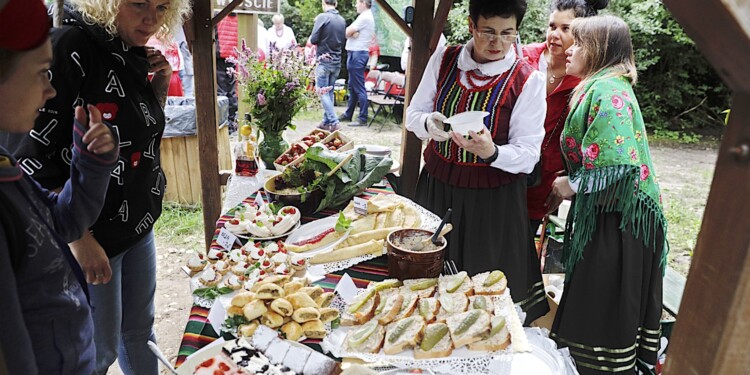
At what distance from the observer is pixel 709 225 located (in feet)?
2.45

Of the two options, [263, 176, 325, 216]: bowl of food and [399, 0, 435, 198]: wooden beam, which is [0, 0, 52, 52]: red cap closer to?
[263, 176, 325, 216]: bowl of food

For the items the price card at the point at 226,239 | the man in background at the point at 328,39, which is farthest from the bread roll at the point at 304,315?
the man in background at the point at 328,39

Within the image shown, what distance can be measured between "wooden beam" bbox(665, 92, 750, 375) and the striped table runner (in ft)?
2.90

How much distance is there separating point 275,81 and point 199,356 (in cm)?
176

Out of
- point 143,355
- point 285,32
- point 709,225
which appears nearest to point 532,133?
point 709,225

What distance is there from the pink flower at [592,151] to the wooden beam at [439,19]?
48.7 inches

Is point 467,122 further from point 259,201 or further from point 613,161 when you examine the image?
point 259,201

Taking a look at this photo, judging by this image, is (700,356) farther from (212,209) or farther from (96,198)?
(212,209)

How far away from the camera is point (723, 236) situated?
729mm

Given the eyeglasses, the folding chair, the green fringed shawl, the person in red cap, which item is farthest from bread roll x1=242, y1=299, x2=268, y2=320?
Answer: the folding chair

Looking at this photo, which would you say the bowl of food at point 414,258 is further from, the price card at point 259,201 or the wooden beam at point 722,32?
the wooden beam at point 722,32

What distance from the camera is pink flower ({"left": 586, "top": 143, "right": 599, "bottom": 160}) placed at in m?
2.21

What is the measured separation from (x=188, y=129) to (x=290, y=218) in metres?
3.03

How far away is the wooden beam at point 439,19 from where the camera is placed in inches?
117
